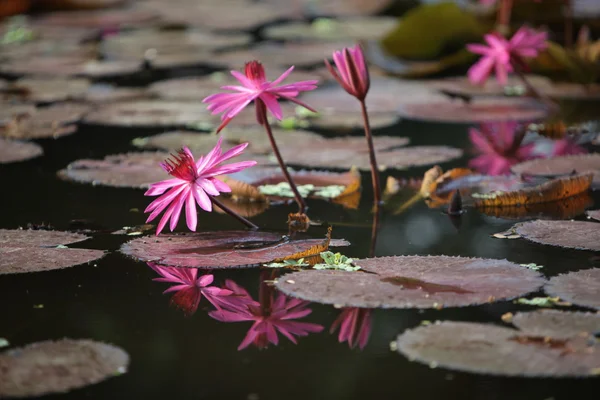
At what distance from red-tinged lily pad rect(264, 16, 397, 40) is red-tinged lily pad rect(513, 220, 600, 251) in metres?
2.71

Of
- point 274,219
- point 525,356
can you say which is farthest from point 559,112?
point 525,356

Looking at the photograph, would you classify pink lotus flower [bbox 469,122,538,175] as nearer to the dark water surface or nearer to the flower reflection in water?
the dark water surface

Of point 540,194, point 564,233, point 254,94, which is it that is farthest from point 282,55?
point 564,233

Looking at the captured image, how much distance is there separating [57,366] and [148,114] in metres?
1.96

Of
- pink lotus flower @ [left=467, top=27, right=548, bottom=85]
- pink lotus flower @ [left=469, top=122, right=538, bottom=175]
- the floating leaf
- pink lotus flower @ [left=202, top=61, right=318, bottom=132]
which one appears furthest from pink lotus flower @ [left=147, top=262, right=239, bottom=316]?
pink lotus flower @ [left=467, top=27, right=548, bottom=85]

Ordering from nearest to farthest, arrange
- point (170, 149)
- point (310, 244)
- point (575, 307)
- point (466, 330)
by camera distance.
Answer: point (466, 330)
point (575, 307)
point (310, 244)
point (170, 149)

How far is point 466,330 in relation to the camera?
4.46 feet

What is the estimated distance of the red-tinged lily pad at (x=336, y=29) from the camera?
476cm

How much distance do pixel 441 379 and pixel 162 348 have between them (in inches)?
15.7

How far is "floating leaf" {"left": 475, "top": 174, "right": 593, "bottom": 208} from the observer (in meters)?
2.08

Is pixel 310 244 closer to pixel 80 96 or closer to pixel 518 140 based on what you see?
pixel 518 140

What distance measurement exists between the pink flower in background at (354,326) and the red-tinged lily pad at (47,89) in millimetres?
2231

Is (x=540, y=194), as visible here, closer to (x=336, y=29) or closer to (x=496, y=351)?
(x=496, y=351)

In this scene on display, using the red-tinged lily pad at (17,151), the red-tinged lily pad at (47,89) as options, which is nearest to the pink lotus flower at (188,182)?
the red-tinged lily pad at (17,151)
